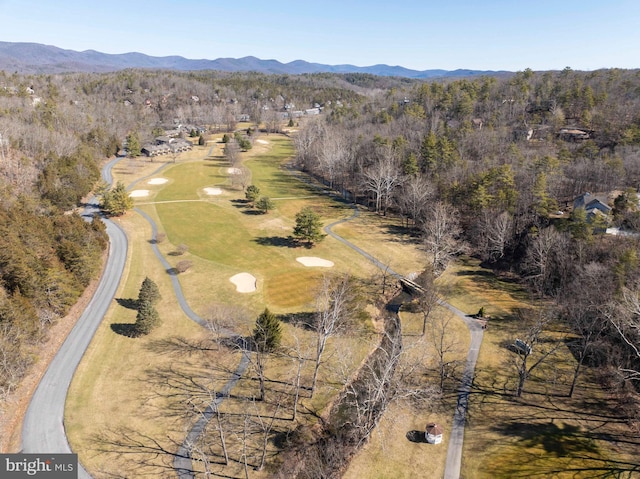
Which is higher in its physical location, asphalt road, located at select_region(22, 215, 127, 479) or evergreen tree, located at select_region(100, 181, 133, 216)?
evergreen tree, located at select_region(100, 181, 133, 216)

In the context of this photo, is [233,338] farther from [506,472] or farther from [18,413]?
[506,472]

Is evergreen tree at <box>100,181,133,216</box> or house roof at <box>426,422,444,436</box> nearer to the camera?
house roof at <box>426,422,444,436</box>

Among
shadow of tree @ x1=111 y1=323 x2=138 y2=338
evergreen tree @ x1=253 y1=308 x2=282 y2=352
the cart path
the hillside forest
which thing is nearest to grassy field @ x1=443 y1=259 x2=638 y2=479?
the cart path

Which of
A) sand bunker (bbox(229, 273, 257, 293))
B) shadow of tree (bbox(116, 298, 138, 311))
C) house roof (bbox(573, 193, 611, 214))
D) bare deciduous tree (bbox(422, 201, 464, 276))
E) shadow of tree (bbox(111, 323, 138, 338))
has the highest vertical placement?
house roof (bbox(573, 193, 611, 214))

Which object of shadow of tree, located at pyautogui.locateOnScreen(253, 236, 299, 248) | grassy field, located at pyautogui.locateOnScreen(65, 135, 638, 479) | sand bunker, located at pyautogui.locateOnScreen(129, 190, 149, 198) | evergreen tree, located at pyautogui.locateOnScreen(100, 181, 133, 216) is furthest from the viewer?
sand bunker, located at pyautogui.locateOnScreen(129, 190, 149, 198)

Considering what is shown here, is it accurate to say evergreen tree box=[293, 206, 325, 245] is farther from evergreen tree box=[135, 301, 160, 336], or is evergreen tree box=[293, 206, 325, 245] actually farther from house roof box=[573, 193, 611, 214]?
house roof box=[573, 193, 611, 214]

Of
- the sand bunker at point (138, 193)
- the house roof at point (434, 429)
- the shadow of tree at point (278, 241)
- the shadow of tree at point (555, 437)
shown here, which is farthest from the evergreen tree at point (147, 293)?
the sand bunker at point (138, 193)

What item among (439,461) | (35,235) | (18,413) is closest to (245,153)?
(35,235)

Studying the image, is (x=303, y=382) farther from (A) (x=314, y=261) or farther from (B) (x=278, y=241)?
(B) (x=278, y=241)
